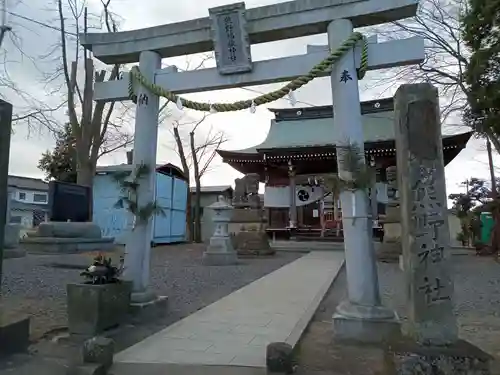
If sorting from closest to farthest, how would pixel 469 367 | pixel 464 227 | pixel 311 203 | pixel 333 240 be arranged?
pixel 469 367 → pixel 464 227 → pixel 333 240 → pixel 311 203

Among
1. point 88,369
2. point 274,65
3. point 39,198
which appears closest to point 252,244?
point 274,65

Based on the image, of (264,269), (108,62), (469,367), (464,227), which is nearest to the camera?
(469,367)

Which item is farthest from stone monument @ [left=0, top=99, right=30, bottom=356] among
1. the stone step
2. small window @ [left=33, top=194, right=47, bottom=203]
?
small window @ [left=33, top=194, right=47, bottom=203]

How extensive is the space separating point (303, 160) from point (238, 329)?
1477 centimetres

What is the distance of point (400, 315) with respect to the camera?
5.59 metres

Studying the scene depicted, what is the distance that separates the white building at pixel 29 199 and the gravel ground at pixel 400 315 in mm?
25056

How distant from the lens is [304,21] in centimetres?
502

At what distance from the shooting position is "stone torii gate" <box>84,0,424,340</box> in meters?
4.58

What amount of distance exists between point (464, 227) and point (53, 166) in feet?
75.7

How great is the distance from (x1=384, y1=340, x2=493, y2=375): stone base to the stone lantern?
31.2 feet

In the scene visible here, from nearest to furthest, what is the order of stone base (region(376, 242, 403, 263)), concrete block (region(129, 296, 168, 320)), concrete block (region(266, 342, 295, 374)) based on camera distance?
concrete block (region(266, 342, 295, 374)) < concrete block (region(129, 296, 168, 320)) < stone base (region(376, 242, 403, 263))

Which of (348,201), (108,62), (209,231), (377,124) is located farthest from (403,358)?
(209,231)

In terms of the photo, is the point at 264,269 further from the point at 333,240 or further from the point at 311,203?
the point at 311,203

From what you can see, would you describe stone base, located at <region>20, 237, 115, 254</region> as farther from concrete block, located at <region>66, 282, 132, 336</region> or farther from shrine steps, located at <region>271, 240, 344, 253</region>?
concrete block, located at <region>66, 282, 132, 336</region>
